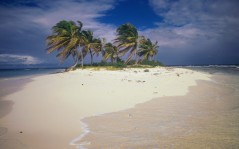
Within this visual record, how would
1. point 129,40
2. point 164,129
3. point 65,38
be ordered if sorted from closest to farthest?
point 164,129, point 65,38, point 129,40

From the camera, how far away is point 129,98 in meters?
9.05

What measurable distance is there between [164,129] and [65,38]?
3045cm

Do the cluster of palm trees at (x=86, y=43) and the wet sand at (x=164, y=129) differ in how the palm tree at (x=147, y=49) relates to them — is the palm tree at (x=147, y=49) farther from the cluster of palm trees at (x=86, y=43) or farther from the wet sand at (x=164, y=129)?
the wet sand at (x=164, y=129)

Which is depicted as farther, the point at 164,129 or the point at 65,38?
the point at 65,38

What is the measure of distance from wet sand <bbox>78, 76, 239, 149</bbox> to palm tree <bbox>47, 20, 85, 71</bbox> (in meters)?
27.6

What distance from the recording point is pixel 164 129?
16.3 feet

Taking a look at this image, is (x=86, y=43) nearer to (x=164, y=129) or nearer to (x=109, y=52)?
(x=109, y=52)

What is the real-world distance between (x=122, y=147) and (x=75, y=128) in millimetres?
1684

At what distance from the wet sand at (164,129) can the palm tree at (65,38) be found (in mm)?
27631

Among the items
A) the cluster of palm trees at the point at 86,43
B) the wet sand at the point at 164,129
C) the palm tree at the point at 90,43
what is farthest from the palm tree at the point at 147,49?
the wet sand at the point at 164,129

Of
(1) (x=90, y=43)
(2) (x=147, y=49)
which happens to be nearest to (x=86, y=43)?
(1) (x=90, y=43)

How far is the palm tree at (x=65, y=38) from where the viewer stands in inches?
1261

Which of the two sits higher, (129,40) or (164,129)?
(129,40)

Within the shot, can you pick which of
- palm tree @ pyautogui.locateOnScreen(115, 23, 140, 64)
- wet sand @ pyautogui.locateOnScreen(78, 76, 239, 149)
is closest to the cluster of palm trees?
palm tree @ pyautogui.locateOnScreen(115, 23, 140, 64)
